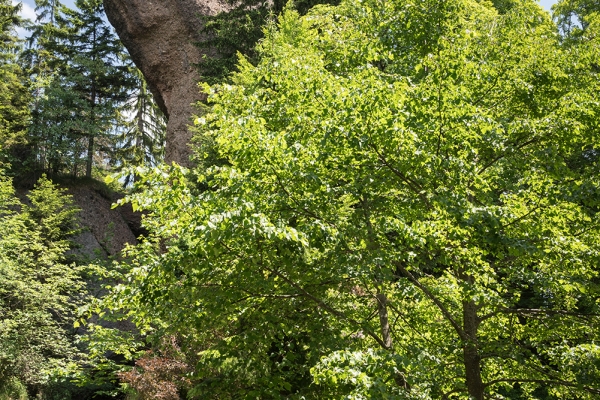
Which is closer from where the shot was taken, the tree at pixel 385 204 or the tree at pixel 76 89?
the tree at pixel 385 204

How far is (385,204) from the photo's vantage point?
A: 262 inches

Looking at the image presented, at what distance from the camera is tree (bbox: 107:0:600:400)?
5043mm

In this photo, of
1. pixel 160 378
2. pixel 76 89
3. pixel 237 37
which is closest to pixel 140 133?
pixel 76 89

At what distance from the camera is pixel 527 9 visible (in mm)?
7098

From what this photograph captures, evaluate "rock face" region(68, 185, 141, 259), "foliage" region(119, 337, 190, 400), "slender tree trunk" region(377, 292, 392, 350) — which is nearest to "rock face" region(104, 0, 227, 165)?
"rock face" region(68, 185, 141, 259)

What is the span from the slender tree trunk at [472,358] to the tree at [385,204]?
→ 0.02 meters

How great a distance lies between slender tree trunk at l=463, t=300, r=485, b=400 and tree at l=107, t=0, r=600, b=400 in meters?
0.02


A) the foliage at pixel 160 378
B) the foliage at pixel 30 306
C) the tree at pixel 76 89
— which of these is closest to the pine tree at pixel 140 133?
the tree at pixel 76 89

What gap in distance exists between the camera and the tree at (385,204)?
16.5 ft

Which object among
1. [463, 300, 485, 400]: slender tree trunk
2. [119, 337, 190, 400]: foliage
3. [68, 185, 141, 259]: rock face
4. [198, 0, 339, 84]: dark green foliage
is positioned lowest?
→ [119, 337, 190, 400]: foliage

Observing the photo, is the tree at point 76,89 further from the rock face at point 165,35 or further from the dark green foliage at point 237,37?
the dark green foliage at point 237,37

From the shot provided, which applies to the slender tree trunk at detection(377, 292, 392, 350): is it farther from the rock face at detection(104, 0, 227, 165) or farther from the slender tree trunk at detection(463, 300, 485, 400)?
the rock face at detection(104, 0, 227, 165)

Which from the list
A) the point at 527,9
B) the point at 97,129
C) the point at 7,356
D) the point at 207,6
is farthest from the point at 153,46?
the point at 527,9

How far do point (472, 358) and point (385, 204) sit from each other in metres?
2.42
